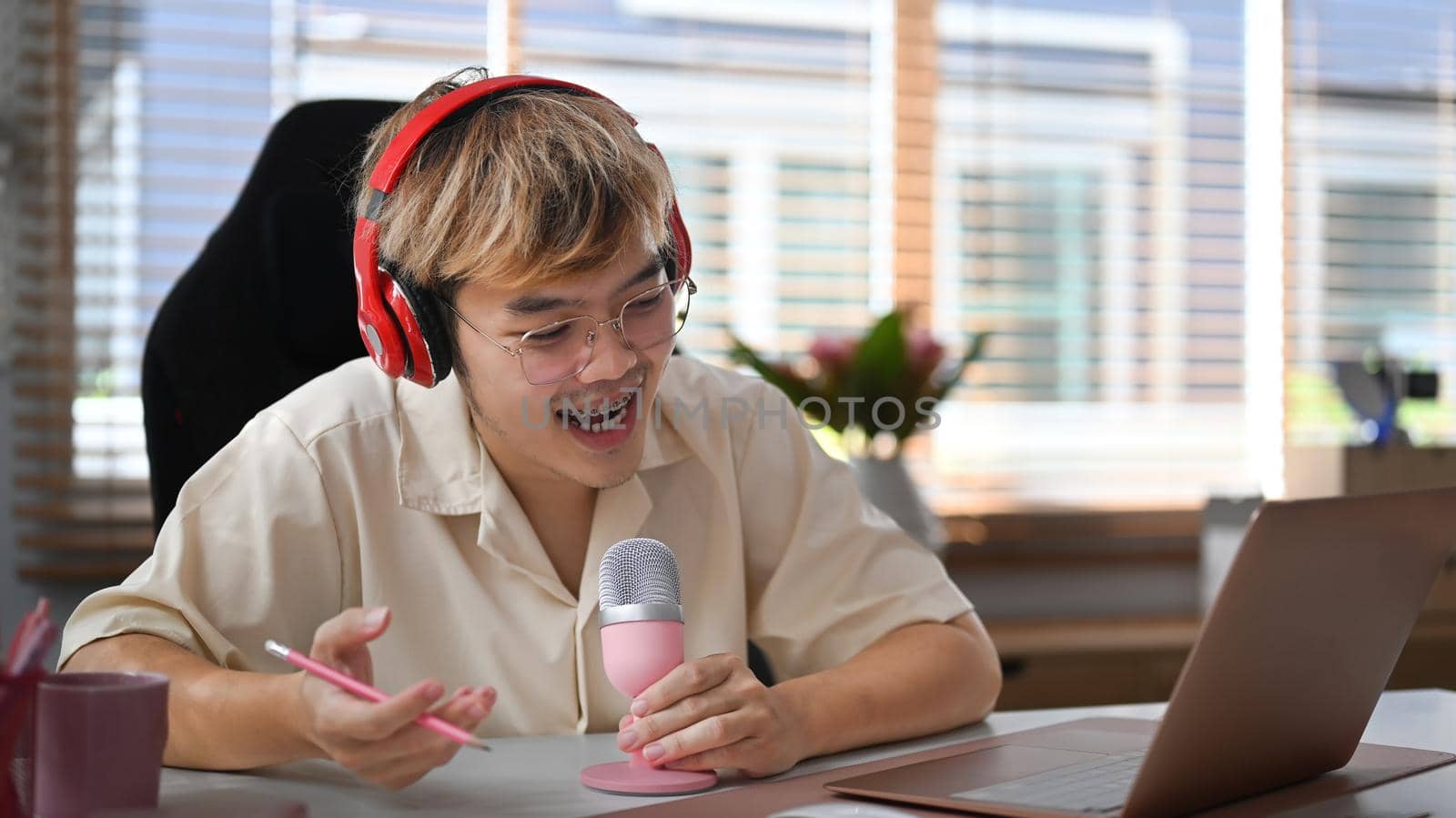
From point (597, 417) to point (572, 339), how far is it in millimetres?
73

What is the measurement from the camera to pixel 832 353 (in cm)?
259

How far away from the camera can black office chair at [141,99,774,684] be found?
1450mm

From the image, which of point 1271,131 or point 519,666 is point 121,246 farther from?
point 1271,131

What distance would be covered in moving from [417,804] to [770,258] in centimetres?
222

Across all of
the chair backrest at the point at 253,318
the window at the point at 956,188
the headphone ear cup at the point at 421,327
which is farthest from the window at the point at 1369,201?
the headphone ear cup at the point at 421,327

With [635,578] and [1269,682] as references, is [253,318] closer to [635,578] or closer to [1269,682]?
[635,578]

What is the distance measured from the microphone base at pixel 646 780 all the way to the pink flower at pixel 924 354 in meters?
1.69

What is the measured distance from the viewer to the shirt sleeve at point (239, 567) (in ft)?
3.50

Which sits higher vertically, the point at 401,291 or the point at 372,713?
the point at 401,291

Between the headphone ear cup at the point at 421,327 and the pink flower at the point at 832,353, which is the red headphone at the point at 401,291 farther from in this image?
the pink flower at the point at 832,353

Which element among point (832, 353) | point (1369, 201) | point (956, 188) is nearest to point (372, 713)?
point (832, 353)

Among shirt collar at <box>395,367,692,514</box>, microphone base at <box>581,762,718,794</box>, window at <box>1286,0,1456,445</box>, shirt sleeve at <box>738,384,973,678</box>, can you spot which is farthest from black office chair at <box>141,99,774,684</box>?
window at <box>1286,0,1456,445</box>

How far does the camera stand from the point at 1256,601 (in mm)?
754

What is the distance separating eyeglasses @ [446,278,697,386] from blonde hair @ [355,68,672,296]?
0.04 m
